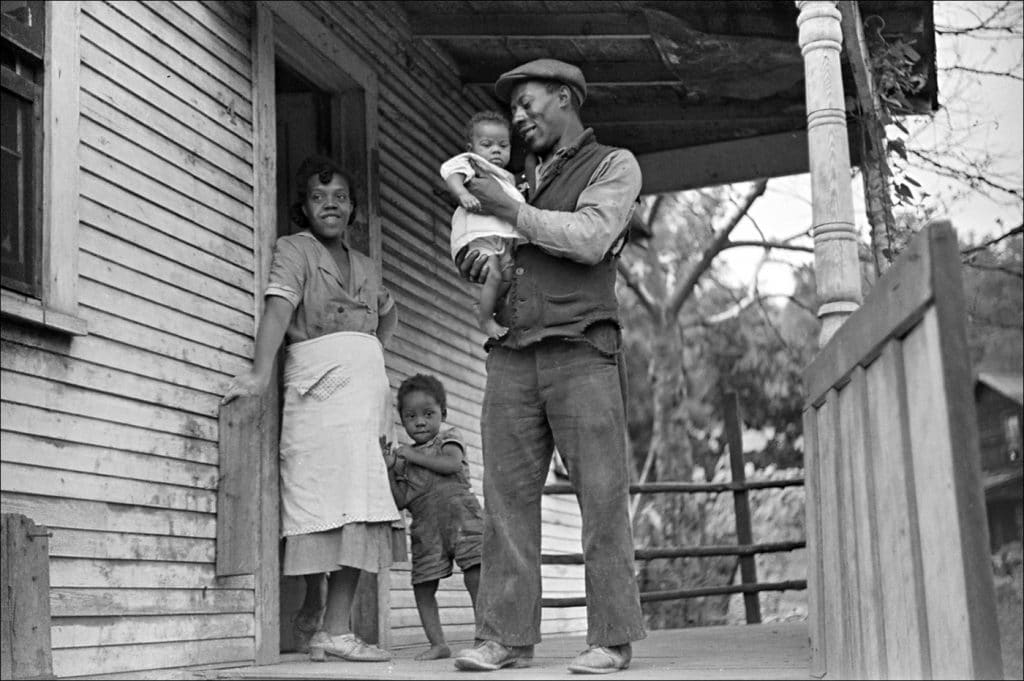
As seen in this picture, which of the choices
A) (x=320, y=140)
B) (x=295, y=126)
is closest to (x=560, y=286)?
(x=320, y=140)

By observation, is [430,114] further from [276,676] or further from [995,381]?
[995,381]

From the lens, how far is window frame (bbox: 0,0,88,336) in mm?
4324

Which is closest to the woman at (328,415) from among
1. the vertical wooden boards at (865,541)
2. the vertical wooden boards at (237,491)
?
the vertical wooden boards at (237,491)

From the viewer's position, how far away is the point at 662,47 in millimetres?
7230

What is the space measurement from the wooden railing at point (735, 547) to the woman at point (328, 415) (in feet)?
13.4

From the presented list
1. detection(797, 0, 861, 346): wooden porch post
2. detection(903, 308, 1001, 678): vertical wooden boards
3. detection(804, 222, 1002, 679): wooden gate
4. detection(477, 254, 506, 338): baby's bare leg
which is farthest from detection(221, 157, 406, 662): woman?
detection(903, 308, 1001, 678): vertical wooden boards

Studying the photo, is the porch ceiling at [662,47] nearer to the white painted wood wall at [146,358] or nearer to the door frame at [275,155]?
the door frame at [275,155]

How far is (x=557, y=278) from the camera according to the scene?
165 inches

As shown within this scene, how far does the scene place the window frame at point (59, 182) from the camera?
14.2ft

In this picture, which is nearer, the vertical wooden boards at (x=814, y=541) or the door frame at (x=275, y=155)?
the vertical wooden boards at (x=814, y=541)

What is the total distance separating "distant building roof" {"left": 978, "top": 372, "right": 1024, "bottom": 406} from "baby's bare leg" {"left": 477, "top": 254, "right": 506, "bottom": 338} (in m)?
33.5

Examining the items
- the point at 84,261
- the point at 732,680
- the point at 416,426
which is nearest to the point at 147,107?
the point at 84,261

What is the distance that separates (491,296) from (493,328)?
114mm

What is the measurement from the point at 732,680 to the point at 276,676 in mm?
1588
